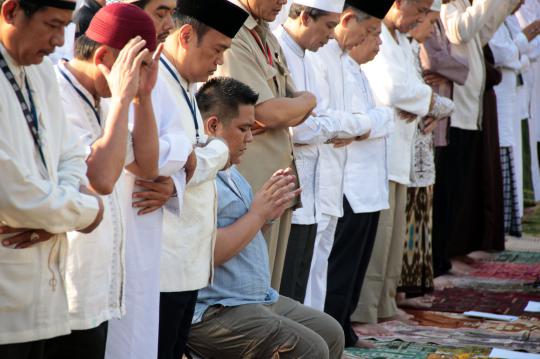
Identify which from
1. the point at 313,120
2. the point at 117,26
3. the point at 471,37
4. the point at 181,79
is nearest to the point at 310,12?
the point at 313,120

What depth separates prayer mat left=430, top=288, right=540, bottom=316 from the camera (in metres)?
6.82

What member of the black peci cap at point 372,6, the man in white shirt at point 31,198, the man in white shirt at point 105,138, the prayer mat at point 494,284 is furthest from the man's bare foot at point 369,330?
the man in white shirt at point 31,198

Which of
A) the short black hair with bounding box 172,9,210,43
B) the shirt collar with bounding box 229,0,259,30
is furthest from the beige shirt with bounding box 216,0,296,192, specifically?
the short black hair with bounding box 172,9,210,43

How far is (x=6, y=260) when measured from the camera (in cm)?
250

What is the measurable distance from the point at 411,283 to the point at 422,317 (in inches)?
15.3

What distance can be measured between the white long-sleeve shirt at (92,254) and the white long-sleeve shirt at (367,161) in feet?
8.54

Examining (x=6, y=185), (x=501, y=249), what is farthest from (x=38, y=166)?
(x=501, y=249)

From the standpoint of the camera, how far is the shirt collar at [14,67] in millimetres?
2559

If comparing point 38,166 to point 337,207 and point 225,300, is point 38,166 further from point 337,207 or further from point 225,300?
point 337,207

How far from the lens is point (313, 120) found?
473 centimetres

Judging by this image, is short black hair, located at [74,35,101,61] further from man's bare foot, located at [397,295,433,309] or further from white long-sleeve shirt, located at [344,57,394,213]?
man's bare foot, located at [397,295,433,309]

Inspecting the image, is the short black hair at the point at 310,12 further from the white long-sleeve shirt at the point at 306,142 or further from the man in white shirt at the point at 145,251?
the man in white shirt at the point at 145,251

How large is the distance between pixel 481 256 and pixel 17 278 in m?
6.87

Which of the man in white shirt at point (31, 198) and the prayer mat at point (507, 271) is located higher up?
the man in white shirt at point (31, 198)
